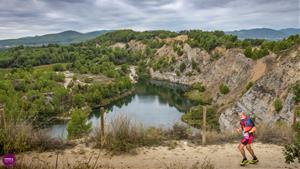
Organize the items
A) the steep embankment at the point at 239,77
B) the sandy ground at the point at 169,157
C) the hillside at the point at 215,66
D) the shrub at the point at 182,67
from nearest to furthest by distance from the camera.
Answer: the sandy ground at the point at 169,157 → the steep embankment at the point at 239,77 → the hillside at the point at 215,66 → the shrub at the point at 182,67

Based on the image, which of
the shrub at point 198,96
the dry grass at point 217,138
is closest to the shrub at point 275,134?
the dry grass at point 217,138

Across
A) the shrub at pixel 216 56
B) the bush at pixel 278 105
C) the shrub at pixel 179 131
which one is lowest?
the bush at pixel 278 105

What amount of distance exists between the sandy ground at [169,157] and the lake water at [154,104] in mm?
23747

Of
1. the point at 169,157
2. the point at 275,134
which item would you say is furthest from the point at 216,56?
the point at 169,157

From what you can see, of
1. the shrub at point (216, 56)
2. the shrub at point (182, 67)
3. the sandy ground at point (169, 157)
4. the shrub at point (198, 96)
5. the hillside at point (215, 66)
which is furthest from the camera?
the shrub at point (182, 67)

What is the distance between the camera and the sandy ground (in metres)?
6.59

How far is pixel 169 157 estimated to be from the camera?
7180mm

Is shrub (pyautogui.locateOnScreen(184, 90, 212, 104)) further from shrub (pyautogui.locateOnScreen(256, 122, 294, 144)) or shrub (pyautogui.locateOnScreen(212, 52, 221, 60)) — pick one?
shrub (pyautogui.locateOnScreen(256, 122, 294, 144))

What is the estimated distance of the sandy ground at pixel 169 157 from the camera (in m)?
6.59

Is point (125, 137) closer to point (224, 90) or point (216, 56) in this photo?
point (224, 90)

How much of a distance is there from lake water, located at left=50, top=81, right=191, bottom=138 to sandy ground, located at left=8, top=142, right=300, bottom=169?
77.9ft

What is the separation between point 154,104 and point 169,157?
4120cm

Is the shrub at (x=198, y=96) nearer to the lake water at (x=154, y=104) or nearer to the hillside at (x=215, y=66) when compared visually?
the hillside at (x=215, y=66)

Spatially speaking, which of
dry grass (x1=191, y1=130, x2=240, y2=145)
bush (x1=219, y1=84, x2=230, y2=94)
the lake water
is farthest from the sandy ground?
bush (x1=219, y1=84, x2=230, y2=94)
